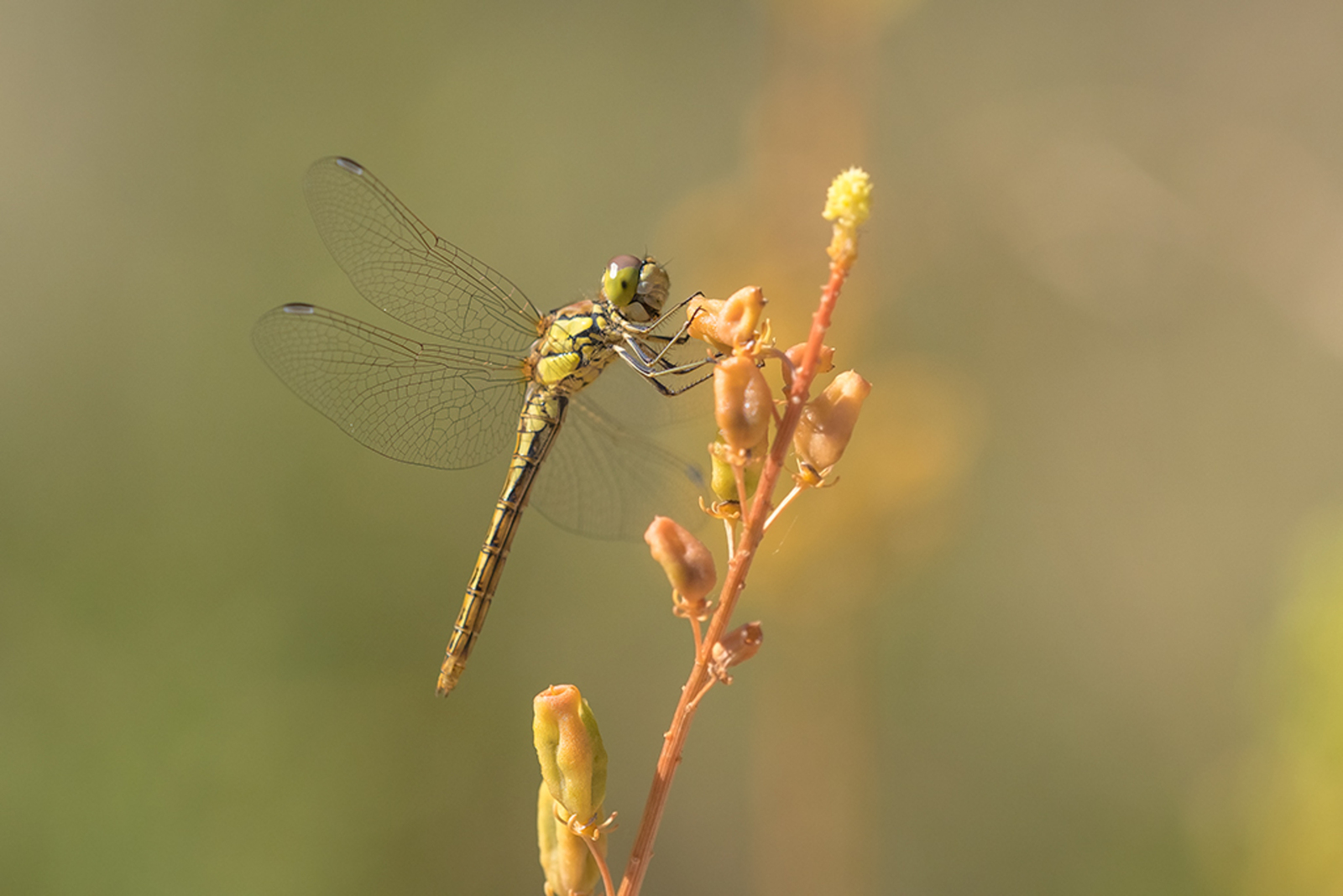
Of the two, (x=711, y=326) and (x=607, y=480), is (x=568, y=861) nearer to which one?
(x=711, y=326)

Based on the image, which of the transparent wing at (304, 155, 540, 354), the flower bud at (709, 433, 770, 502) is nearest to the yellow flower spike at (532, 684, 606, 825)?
the flower bud at (709, 433, 770, 502)

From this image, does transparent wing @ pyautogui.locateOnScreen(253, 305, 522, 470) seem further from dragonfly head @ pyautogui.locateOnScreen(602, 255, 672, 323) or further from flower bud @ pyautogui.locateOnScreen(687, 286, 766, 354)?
flower bud @ pyautogui.locateOnScreen(687, 286, 766, 354)

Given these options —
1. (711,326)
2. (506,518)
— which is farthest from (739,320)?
(506,518)

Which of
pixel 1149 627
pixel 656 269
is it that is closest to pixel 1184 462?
pixel 1149 627

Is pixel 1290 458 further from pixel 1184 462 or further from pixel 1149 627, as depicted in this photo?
pixel 1149 627

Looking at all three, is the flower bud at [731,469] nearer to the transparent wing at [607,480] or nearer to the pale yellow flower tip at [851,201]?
the pale yellow flower tip at [851,201]
